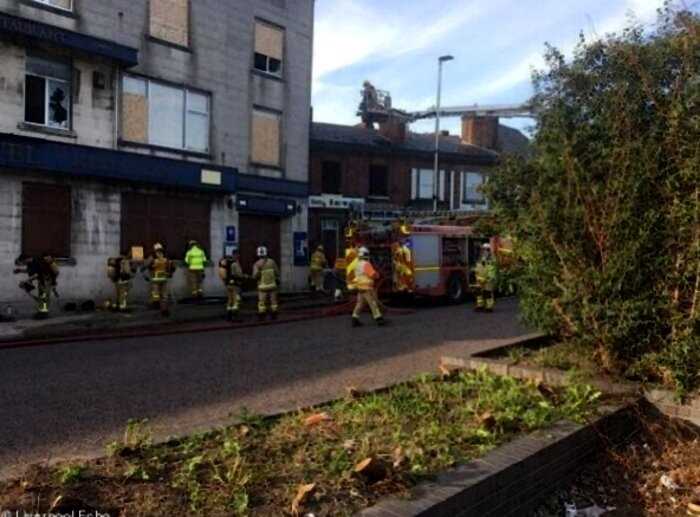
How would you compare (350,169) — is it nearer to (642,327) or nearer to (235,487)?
(642,327)

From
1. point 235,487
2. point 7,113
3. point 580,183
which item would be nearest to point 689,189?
point 580,183

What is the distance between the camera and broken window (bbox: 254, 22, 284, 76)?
22891 millimetres

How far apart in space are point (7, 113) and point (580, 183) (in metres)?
14.0

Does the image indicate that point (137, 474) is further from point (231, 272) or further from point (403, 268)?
point (403, 268)

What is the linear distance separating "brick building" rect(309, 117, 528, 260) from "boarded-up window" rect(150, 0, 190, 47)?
14591mm

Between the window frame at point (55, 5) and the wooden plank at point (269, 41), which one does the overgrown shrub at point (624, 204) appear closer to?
the window frame at point (55, 5)

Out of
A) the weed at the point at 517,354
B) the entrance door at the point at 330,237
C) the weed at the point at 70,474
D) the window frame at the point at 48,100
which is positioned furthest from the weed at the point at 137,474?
the entrance door at the point at 330,237

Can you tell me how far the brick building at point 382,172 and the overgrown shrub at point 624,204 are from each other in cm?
2667

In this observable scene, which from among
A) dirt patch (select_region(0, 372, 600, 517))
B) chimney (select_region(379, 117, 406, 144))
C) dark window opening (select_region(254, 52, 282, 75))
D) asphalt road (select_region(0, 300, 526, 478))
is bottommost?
asphalt road (select_region(0, 300, 526, 478))

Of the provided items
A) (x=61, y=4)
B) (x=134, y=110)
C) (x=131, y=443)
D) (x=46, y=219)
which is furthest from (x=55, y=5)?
(x=131, y=443)

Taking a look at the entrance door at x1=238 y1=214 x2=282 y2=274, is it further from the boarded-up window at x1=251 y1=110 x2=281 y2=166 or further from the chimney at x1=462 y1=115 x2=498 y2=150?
the chimney at x1=462 y1=115 x2=498 y2=150

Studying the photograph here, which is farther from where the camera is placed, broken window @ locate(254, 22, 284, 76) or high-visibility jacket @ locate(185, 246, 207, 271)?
broken window @ locate(254, 22, 284, 76)

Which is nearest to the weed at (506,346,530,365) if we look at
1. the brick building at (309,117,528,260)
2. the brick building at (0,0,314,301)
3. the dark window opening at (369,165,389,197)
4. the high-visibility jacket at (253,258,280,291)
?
the high-visibility jacket at (253,258,280,291)

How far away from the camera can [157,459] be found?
157 inches
